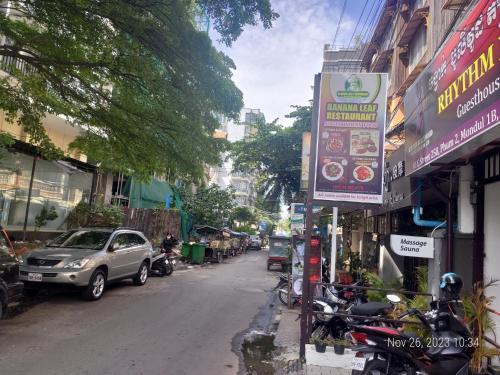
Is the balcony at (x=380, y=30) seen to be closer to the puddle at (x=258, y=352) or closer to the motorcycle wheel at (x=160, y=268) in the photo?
the motorcycle wheel at (x=160, y=268)

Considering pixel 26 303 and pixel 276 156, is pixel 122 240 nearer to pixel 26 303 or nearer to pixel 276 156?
pixel 26 303

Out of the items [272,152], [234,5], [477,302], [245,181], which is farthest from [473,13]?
[245,181]

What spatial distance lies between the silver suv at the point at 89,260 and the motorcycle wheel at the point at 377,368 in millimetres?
6748

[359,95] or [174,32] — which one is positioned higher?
[174,32]

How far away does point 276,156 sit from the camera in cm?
2533

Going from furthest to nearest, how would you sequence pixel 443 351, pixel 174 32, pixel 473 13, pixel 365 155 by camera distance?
pixel 174 32
pixel 365 155
pixel 473 13
pixel 443 351

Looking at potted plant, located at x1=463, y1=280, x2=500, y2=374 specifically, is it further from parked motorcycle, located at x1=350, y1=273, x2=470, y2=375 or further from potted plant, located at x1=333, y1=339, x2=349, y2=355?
potted plant, located at x1=333, y1=339, x2=349, y2=355

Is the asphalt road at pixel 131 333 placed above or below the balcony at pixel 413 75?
below

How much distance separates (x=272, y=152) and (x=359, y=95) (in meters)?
19.3

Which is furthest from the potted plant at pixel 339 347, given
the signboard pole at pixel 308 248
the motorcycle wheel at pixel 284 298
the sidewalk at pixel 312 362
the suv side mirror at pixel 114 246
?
the suv side mirror at pixel 114 246

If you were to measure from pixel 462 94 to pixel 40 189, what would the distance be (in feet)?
50.8

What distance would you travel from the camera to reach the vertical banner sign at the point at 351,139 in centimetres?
613

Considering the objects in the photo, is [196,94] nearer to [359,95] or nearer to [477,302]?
[359,95]

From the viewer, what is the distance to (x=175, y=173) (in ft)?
38.4
